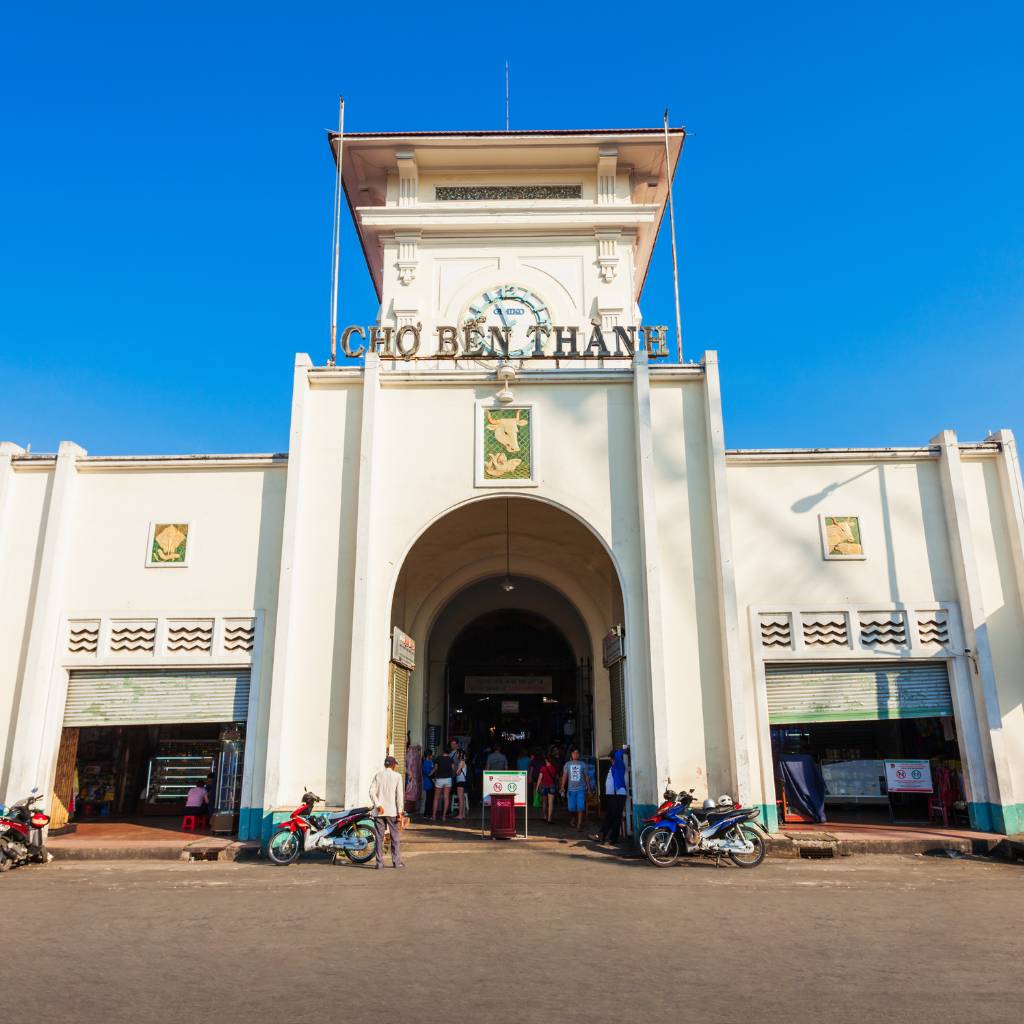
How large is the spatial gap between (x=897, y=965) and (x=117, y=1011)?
4619 millimetres

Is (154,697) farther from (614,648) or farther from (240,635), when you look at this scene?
(614,648)

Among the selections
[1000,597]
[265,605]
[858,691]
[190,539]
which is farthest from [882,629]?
→ [190,539]

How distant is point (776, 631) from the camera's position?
1207 cm

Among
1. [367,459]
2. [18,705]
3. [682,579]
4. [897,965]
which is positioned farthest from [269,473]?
[897,965]

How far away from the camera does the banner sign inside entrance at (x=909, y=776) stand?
13.1 m

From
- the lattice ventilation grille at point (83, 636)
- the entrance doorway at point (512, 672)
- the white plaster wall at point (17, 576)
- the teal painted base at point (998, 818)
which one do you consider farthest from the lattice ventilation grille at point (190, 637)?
the teal painted base at point (998, 818)

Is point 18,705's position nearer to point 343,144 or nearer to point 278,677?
point 278,677

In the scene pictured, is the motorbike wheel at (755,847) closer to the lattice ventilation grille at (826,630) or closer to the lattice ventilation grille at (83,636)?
the lattice ventilation grille at (826,630)

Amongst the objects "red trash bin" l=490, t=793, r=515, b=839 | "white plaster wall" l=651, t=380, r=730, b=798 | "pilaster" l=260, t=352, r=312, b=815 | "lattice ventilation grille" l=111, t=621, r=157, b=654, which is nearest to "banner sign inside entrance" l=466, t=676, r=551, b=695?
"red trash bin" l=490, t=793, r=515, b=839

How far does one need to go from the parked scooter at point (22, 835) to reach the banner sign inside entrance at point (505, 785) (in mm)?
5648

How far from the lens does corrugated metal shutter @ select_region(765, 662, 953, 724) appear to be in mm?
11914

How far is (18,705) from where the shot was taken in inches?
464

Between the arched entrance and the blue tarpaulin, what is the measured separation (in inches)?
101

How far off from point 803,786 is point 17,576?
38.7 ft
